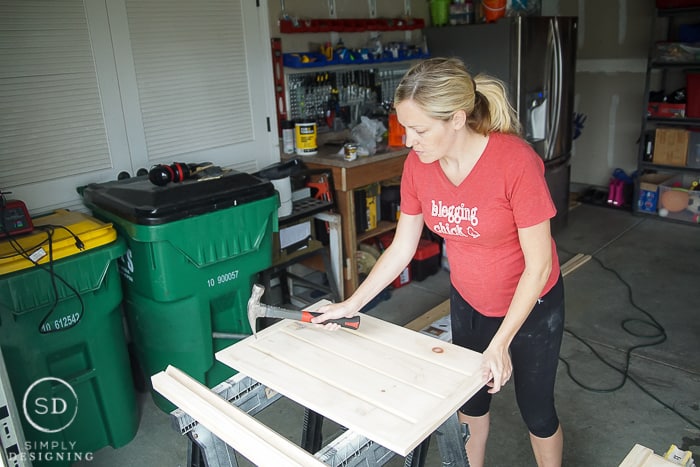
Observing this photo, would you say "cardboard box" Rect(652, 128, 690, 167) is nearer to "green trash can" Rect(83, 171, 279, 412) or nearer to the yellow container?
"green trash can" Rect(83, 171, 279, 412)

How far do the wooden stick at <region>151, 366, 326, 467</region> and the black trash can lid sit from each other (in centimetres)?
94

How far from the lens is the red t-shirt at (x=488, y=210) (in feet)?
4.61

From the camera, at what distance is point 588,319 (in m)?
3.27

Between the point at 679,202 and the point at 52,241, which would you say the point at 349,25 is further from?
the point at 679,202

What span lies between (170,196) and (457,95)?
51.4 inches

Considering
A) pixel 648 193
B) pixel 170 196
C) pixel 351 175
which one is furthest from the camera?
pixel 648 193

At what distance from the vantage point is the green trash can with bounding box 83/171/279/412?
89.0 inches

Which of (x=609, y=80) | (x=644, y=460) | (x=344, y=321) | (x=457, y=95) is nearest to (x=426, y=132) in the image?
(x=457, y=95)

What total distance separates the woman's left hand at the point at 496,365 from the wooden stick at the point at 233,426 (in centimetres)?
46

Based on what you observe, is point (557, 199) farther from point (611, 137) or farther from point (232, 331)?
point (232, 331)

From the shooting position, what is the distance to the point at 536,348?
1.62 m

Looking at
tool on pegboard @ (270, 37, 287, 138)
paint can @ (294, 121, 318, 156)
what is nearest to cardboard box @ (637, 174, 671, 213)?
Answer: paint can @ (294, 121, 318, 156)

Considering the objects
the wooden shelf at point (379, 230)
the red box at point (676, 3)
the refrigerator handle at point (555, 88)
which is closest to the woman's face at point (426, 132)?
the wooden shelf at point (379, 230)

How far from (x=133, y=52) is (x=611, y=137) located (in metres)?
4.37
